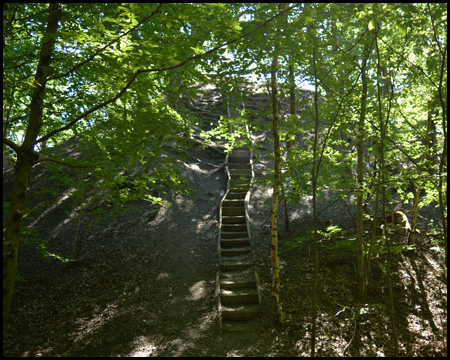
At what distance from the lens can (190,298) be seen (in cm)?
670

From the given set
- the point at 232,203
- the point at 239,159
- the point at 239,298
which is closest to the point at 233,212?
the point at 232,203

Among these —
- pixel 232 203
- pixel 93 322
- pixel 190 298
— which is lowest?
pixel 93 322

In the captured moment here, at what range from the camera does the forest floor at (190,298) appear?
5.33m

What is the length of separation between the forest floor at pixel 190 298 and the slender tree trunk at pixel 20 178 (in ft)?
6.89

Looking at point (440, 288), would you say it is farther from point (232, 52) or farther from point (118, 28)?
point (118, 28)

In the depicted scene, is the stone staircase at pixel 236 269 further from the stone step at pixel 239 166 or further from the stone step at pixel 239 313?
the stone step at pixel 239 166

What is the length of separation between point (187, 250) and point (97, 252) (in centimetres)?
269

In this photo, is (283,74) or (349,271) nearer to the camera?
(283,74)

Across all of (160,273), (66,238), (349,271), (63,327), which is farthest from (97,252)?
(349,271)

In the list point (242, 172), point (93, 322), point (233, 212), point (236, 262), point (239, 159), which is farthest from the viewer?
point (239, 159)

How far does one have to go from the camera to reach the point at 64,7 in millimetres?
4430

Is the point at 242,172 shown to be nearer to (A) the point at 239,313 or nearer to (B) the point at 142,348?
(A) the point at 239,313

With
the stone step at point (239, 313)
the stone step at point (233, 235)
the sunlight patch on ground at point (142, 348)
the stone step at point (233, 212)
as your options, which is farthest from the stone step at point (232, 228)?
the sunlight patch on ground at point (142, 348)

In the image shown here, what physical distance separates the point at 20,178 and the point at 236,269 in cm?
535
